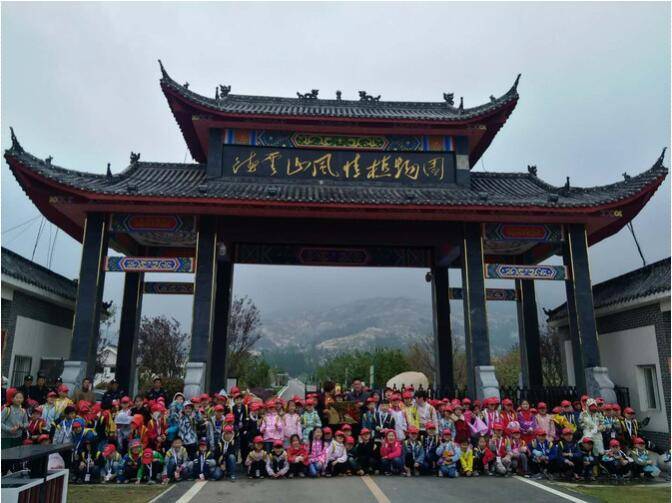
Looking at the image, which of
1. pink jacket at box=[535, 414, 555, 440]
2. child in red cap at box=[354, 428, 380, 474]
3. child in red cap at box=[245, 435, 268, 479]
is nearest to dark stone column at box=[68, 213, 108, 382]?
child in red cap at box=[245, 435, 268, 479]

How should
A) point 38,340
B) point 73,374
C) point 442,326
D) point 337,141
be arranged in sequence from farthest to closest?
point 442,326 < point 337,141 < point 38,340 < point 73,374

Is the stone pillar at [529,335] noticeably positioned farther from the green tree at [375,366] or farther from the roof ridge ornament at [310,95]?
the green tree at [375,366]

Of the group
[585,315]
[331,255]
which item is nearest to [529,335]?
[585,315]

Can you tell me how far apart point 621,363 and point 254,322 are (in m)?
22.0

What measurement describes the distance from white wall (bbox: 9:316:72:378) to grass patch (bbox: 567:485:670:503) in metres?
13.2

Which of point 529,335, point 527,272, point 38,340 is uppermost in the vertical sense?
point 527,272

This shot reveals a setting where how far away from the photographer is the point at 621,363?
14.2 metres

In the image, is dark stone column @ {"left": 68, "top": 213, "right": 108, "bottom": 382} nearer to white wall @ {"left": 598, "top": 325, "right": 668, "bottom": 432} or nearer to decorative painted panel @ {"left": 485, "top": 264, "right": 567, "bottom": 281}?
decorative painted panel @ {"left": 485, "top": 264, "right": 567, "bottom": 281}

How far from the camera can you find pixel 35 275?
14.5m

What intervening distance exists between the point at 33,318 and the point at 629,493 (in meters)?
14.5

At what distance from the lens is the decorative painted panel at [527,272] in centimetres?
1338

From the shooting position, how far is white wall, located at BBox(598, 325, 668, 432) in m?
12.6

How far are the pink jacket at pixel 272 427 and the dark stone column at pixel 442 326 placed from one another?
8086 mm

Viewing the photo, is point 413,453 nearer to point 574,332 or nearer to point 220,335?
point 574,332
